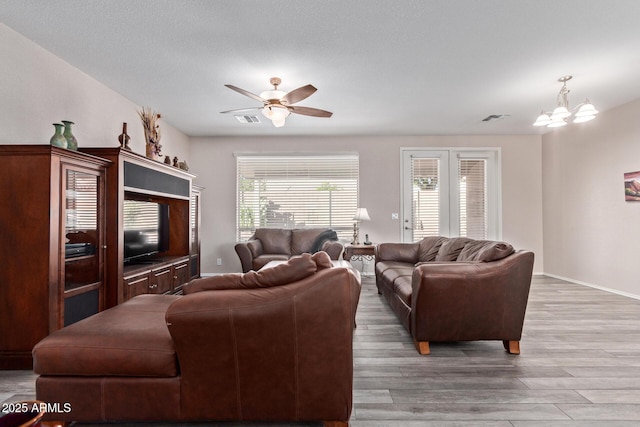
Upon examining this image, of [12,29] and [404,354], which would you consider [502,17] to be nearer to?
[404,354]

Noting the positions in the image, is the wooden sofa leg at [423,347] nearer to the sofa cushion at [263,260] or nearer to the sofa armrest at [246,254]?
the sofa cushion at [263,260]

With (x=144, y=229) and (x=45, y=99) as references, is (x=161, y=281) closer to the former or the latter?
(x=144, y=229)

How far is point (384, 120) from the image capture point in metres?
5.30

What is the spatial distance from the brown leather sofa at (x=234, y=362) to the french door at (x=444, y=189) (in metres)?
4.97

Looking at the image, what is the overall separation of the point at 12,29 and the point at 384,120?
4.39 meters

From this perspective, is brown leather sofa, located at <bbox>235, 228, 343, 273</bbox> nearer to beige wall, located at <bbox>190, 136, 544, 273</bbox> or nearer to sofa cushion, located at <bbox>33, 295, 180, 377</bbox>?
beige wall, located at <bbox>190, 136, 544, 273</bbox>

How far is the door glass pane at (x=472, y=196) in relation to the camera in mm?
6336

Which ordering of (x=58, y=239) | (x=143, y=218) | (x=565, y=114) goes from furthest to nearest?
(x=143, y=218), (x=565, y=114), (x=58, y=239)

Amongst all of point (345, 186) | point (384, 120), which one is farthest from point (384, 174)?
point (384, 120)

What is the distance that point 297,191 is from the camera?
248 inches

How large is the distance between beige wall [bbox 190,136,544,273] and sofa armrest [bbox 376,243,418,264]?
1.51m

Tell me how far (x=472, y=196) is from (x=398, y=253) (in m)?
2.60

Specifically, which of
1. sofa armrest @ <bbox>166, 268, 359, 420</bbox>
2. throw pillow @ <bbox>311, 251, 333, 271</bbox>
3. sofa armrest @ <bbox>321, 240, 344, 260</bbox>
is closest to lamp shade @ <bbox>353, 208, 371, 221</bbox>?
sofa armrest @ <bbox>321, 240, 344, 260</bbox>

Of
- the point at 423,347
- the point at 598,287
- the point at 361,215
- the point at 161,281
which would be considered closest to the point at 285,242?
the point at 361,215
